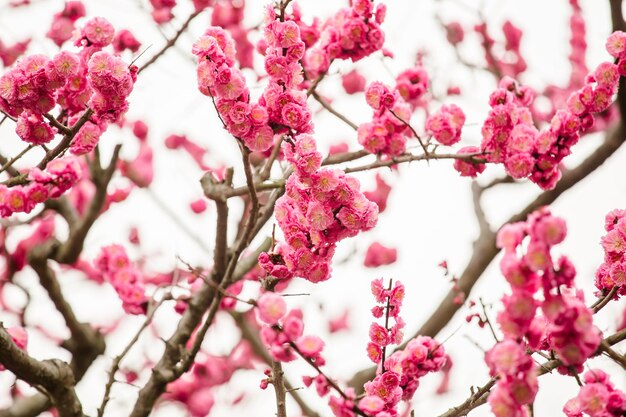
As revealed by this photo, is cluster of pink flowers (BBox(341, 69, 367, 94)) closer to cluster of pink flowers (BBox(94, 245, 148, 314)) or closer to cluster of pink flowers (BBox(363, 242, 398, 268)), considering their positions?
cluster of pink flowers (BBox(363, 242, 398, 268))

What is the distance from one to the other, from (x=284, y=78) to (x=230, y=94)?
9.3 inches

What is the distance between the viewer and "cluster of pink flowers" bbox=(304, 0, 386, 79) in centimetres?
311

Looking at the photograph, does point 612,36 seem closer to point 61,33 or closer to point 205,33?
point 205,33

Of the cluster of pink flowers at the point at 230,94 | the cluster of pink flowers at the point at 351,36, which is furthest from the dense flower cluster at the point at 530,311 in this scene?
the cluster of pink flowers at the point at 351,36

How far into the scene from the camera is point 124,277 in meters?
4.11

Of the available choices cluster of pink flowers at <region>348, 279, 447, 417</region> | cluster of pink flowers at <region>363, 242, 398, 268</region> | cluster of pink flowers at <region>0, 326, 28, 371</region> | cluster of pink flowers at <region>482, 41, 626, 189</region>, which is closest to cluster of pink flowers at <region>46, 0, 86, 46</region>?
cluster of pink flowers at <region>0, 326, 28, 371</region>

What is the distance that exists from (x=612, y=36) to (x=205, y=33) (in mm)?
1682

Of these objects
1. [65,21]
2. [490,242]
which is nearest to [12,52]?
[65,21]

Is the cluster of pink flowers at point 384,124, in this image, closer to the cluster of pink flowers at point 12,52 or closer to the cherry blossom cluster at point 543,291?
the cherry blossom cluster at point 543,291

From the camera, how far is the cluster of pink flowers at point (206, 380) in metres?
6.11

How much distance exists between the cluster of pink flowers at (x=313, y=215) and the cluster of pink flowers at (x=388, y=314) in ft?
0.73

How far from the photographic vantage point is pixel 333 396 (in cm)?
192

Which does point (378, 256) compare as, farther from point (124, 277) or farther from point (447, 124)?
point (447, 124)

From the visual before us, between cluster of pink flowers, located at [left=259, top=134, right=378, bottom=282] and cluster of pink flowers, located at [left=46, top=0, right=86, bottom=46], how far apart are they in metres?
3.14
